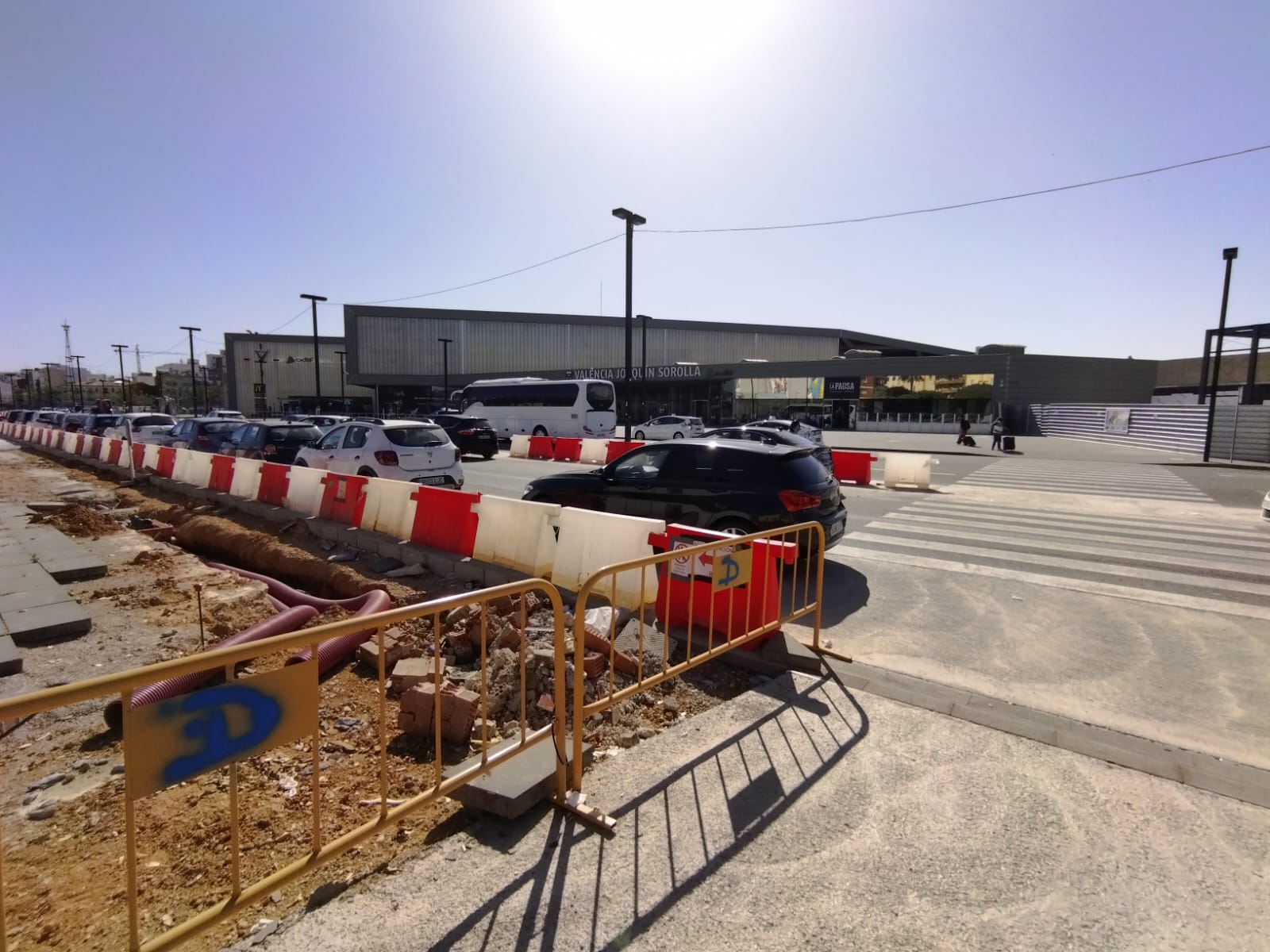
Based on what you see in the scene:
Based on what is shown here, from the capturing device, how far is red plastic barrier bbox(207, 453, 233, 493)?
43.0 ft

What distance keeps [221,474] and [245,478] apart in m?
1.34

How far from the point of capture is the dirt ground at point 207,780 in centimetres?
268

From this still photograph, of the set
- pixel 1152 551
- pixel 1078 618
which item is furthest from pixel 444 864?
pixel 1152 551

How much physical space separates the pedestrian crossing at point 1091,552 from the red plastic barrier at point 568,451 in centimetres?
1443

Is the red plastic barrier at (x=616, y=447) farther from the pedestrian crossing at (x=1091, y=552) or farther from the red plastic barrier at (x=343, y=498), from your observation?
the red plastic barrier at (x=343, y=498)

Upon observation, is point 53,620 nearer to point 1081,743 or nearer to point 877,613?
point 877,613

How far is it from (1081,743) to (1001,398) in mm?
48635

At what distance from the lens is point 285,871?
2283mm

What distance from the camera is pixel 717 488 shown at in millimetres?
7660

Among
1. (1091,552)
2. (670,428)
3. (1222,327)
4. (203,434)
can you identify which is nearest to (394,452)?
(203,434)

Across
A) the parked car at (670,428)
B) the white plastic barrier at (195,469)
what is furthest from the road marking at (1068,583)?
the parked car at (670,428)

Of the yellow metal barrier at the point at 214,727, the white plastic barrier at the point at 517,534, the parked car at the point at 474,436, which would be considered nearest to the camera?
the yellow metal barrier at the point at 214,727

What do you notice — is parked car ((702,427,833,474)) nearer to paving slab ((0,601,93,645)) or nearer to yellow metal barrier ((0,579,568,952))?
paving slab ((0,601,93,645))

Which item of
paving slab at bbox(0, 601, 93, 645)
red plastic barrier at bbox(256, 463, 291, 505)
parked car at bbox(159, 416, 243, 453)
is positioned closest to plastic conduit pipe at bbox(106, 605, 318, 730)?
paving slab at bbox(0, 601, 93, 645)
